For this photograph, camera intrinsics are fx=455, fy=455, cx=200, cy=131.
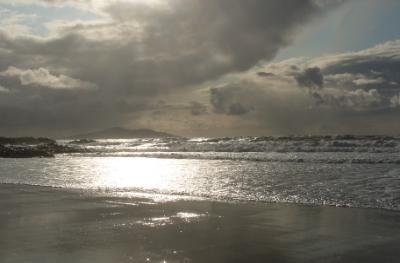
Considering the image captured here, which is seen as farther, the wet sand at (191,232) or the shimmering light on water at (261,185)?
the shimmering light on water at (261,185)

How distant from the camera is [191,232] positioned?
28.2ft

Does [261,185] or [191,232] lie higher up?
[261,185]

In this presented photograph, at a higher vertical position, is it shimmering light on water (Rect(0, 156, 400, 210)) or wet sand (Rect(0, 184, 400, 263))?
shimmering light on water (Rect(0, 156, 400, 210))

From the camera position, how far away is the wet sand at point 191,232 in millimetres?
6898

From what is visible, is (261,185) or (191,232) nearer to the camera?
(191,232)

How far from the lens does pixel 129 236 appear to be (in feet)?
27.1

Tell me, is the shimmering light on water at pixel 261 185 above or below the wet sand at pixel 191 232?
above

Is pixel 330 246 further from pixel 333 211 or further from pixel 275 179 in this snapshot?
pixel 275 179

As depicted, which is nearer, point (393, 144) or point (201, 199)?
point (201, 199)

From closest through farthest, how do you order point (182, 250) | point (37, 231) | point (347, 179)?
point (182, 250) < point (37, 231) < point (347, 179)

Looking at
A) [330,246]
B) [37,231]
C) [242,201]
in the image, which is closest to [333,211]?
[242,201]

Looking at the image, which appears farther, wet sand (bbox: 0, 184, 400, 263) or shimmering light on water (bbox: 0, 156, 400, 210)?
shimmering light on water (bbox: 0, 156, 400, 210)

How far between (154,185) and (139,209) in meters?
5.25

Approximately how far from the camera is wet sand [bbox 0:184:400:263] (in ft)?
22.6
